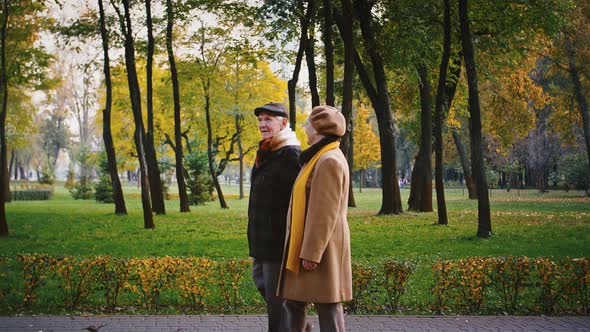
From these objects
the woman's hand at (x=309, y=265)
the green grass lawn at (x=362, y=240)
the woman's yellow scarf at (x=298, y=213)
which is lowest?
the green grass lawn at (x=362, y=240)

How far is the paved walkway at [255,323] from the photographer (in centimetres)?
672

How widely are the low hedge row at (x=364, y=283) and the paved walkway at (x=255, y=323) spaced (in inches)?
19.5

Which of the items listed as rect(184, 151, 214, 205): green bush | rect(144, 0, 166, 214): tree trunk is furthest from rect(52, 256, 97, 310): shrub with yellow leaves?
rect(184, 151, 214, 205): green bush

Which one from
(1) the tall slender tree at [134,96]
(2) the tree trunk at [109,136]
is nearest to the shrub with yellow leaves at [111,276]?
(1) the tall slender tree at [134,96]

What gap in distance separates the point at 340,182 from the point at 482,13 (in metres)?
18.5

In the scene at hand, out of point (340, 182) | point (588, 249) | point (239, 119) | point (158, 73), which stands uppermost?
point (158, 73)

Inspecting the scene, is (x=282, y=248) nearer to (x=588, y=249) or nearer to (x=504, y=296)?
(x=504, y=296)

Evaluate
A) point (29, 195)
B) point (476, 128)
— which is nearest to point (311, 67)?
point (476, 128)

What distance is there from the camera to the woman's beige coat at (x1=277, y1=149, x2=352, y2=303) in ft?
14.7

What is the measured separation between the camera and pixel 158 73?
4003 centimetres

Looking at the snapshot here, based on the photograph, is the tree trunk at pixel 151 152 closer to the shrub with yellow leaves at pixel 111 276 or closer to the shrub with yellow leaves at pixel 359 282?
the shrub with yellow leaves at pixel 111 276

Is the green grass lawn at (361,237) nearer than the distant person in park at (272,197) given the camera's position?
No

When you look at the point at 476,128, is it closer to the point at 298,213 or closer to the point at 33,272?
the point at 33,272

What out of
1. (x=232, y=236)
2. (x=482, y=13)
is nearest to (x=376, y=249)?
(x=232, y=236)
